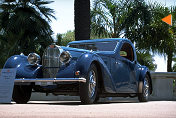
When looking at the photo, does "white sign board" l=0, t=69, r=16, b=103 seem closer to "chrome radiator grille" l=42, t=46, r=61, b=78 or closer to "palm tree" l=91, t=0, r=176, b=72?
"chrome radiator grille" l=42, t=46, r=61, b=78

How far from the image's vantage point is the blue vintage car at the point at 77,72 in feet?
24.8

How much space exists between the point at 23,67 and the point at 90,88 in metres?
1.57

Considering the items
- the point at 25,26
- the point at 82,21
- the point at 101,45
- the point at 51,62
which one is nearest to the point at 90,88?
the point at 51,62

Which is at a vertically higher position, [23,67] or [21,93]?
[23,67]

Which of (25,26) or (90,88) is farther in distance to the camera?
(25,26)

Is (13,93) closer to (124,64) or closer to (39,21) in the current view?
(124,64)

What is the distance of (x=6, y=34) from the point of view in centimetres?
1891

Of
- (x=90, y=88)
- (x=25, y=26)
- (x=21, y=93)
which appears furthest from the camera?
(x=25, y=26)

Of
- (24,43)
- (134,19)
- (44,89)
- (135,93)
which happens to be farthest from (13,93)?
(134,19)

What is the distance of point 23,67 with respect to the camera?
27.4 ft

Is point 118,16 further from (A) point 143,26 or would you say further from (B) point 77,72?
(B) point 77,72

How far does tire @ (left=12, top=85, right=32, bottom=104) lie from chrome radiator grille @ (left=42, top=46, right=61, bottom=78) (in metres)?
0.73

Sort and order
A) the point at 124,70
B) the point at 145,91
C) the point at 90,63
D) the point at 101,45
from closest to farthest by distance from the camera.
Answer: the point at 90,63 < the point at 124,70 < the point at 101,45 < the point at 145,91

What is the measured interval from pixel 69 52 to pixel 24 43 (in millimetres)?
10770
